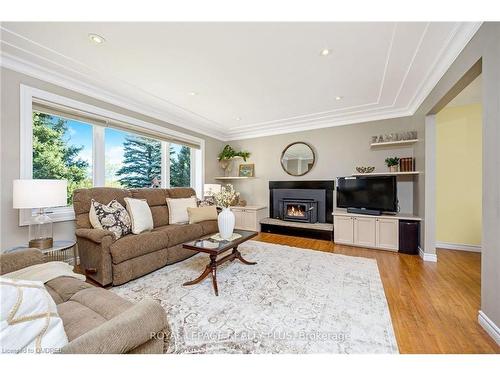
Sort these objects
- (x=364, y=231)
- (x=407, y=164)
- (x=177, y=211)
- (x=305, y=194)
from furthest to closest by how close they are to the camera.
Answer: (x=305, y=194)
(x=364, y=231)
(x=407, y=164)
(x=177, y=211)

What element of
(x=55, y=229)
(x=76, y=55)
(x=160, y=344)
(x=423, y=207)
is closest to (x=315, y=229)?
(x=423, y=207)

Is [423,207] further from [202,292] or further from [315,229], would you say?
[202,292]

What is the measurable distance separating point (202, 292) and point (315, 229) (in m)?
2.78

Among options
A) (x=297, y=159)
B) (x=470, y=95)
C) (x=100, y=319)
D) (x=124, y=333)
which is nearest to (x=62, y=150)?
(x=100, y=319)

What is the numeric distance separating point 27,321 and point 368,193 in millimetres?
4295

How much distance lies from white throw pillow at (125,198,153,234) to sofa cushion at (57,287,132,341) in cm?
151

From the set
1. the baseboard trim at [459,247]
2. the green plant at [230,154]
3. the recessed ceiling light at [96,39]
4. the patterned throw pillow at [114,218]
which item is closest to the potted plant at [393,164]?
the baseboard trim at [459,247]

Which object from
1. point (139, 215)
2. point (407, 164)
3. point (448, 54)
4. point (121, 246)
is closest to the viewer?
point (448, 54)

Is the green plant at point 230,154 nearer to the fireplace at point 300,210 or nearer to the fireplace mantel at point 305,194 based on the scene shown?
the fireplace mantel at point 305,194

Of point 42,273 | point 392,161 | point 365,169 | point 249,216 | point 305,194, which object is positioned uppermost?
point 392,161

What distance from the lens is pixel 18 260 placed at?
1471 mm

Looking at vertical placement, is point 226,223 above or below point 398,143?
below

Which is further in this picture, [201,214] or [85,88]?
[201,214]

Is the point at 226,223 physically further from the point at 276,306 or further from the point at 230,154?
the point at 230,154
